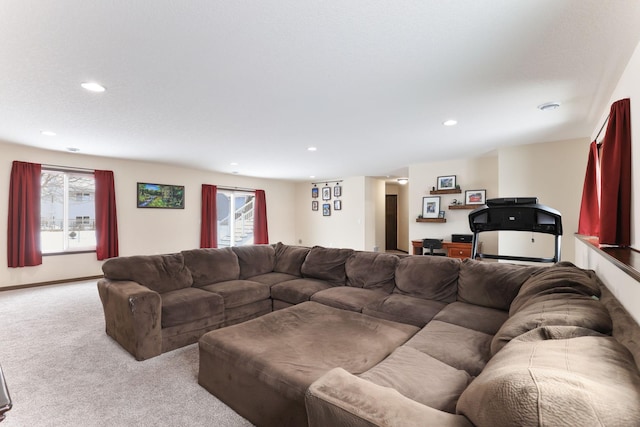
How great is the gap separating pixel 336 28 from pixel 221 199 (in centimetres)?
695

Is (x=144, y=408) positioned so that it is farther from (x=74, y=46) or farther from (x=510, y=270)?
(x=510, y=270)

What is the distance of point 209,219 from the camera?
741 cm

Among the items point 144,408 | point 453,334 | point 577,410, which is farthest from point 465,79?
point 144,408

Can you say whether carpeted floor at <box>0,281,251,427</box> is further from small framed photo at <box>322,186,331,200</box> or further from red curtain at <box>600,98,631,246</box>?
small framed photo at <box>322,186,331,200</box>

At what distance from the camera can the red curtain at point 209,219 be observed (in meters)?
7.32

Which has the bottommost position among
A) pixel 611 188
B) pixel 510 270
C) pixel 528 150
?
pixel 510 270

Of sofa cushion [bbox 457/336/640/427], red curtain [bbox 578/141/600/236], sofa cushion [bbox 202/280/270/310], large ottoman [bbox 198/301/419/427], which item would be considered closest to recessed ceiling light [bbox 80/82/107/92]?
sofa cushion [bbox 202/280/270/310]

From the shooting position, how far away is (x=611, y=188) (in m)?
2.34

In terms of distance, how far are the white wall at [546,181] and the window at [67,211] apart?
756cm

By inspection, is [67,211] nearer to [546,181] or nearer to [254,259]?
[254,259]

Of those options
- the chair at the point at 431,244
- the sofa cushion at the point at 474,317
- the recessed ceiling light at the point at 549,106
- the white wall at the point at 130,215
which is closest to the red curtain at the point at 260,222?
the white wall at the point at 130,215

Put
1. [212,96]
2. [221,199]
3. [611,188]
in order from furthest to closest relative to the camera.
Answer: [221,199], [212,96], [611,188]

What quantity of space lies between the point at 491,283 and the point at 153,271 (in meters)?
3.27

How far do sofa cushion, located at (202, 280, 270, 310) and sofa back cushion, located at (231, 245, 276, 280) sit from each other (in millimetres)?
347
